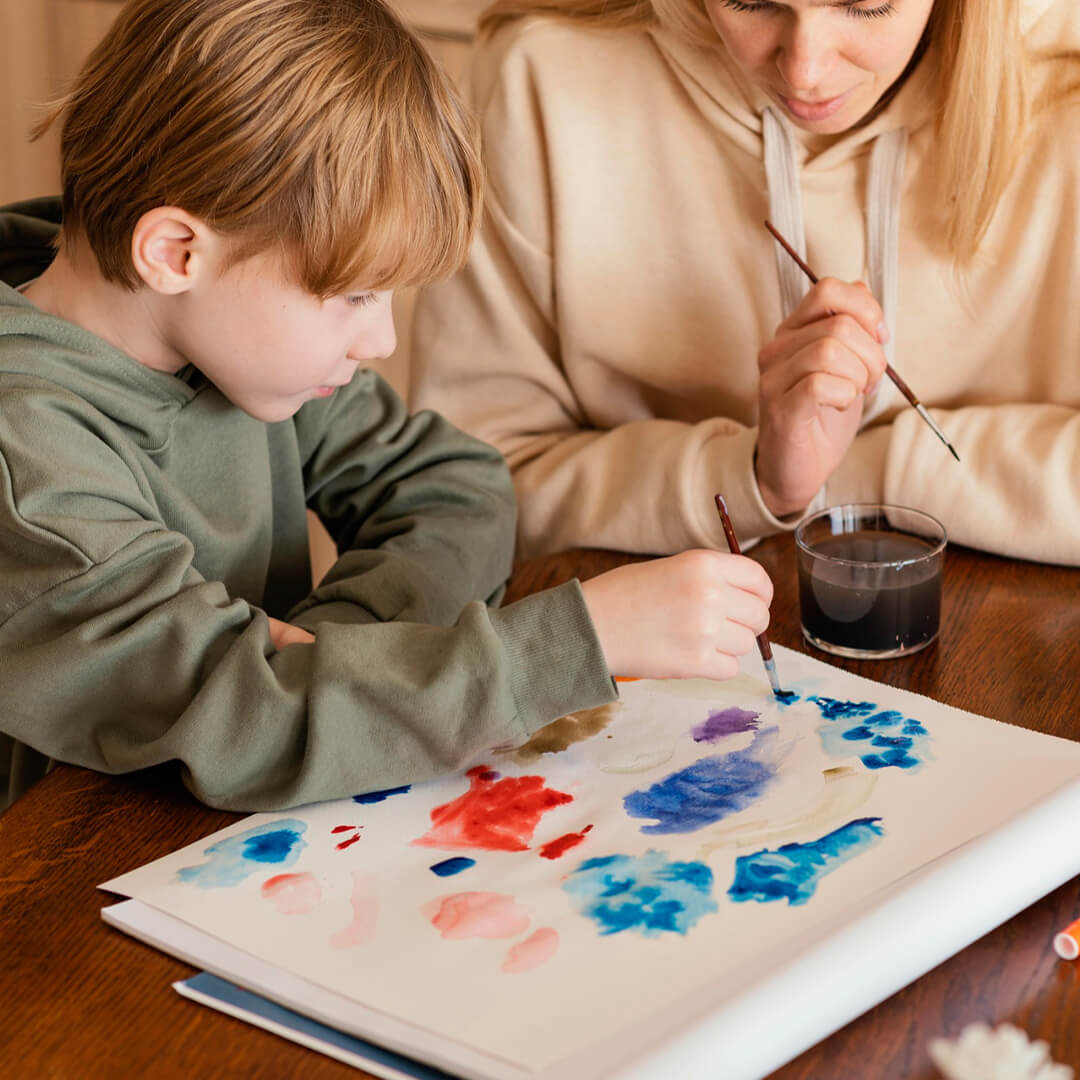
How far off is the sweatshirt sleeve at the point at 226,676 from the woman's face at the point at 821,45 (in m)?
0.52

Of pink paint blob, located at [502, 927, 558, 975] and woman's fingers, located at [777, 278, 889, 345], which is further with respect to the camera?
woman's fingers, located at [777, 278, 889, 345]

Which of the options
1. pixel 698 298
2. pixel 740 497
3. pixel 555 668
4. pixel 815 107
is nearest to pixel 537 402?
pixel 698 298

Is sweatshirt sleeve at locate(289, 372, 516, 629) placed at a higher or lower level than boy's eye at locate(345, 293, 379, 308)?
lower

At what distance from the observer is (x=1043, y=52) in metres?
1.16

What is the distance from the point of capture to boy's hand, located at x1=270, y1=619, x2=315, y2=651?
922 mm

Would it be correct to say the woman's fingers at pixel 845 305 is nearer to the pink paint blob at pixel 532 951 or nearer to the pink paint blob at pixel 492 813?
the pink paint blob at pixel 492 813

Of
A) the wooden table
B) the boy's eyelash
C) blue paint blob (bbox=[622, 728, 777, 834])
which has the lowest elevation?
the wooden table

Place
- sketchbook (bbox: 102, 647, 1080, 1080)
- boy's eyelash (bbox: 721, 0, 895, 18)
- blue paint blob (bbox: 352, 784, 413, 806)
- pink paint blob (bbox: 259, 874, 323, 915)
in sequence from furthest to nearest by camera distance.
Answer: boy's eyelash (bbox: 721, 0, 895, 18), blue paint blob (bbox: 352, 784, 413, 806), pink paint blob (bbox: 259, 874, 323, 915), sketchbook (bbox: 102, 647, 1080, 1080)

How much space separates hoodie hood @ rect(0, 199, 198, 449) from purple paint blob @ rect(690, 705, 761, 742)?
17.9 inches

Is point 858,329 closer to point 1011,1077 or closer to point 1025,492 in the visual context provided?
point 1025,492

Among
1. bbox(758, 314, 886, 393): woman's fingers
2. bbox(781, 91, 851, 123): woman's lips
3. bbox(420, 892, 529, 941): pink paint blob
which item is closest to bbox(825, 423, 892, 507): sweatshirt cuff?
bbox(758, 314, 886, 393): woman's fingers

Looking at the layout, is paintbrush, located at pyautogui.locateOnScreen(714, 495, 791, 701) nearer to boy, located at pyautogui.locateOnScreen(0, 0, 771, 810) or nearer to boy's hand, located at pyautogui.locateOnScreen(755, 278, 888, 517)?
boy, located at pyautogui.locateOnScreen(0, 0, 771, 810)

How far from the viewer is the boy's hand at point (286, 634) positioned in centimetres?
92

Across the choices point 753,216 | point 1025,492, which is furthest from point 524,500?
point 1025,492
